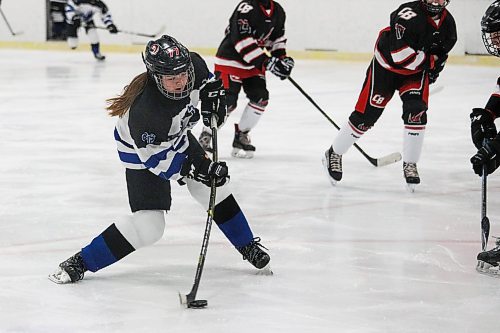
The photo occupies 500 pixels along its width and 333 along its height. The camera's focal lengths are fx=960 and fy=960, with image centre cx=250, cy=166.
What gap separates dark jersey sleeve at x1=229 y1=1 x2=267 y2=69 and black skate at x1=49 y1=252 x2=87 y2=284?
88.8 inches

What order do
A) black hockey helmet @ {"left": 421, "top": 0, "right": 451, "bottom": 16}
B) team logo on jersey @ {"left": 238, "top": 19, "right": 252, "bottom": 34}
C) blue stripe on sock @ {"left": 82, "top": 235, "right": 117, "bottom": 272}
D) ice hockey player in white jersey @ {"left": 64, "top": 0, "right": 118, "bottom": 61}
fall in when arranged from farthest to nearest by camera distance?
ice hockey player in white jersey @ {"left": 64, "top": 0, "right": 118, "bottom": 61}
team logo on jersey @ {"left": 238, "top": 19, "right": 252, "bottom": 34}
black hockey helmet @ {"left": 421, "top": 0, "right": 451, "bottom": 16}
blue stripe on sock @ {"left": 82, "top": 235, "right": 117, "bottom": 272}

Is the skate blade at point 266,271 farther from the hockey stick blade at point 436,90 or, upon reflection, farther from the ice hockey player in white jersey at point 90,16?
the ice hockey player in white jersey at point 90,16

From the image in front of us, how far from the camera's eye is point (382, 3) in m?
10.5

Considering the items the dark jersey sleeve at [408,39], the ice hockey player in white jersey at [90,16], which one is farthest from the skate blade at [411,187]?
Result: the ice hockey player in white jersey at [90,16]

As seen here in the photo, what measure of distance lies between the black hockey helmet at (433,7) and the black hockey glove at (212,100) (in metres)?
1.46

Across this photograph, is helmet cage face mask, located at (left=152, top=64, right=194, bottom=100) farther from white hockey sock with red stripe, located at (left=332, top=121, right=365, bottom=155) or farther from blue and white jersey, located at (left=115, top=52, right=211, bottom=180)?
white hockey sock with red stripe, located at (left=332, top=121, right=365, bottom=155)

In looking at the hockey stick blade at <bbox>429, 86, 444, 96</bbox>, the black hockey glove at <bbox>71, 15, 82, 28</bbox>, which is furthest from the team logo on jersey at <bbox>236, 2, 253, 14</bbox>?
the black hockey glove at <bbox>71, 15, 82, 28</bbox>

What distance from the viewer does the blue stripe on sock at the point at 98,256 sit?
8.70ft

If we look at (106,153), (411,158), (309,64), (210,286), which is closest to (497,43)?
(210,286)

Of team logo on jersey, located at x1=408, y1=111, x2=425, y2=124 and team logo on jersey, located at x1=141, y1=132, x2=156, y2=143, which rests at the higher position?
team logo on jersey, located at x1=141, y1=132, x2=156, y2=143

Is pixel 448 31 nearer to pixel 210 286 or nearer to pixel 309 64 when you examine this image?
pixel 210 286

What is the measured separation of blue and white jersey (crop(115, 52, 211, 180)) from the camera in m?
2.48

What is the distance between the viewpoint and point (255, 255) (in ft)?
9.04

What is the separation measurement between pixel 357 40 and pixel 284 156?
5963mm
